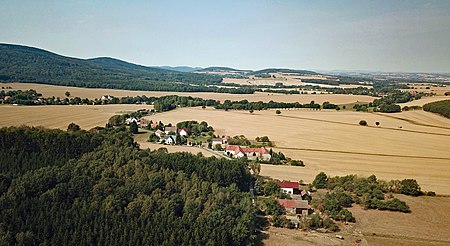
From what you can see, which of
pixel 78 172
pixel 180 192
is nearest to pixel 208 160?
pixel 180 192

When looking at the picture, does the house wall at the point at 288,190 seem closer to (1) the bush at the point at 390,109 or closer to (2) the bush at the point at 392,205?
(2) the bush at the point at 392,205

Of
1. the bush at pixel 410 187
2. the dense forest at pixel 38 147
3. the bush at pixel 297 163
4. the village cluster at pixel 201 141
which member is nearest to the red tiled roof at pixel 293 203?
the bush at pixel 410 187

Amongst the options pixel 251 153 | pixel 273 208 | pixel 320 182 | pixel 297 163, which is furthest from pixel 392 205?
pixel 251 153

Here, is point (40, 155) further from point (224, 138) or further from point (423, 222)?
point (423, 222)

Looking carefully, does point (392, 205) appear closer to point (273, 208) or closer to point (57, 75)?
point (273, 208)

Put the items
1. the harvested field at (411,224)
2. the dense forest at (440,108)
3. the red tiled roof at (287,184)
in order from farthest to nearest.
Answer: the dense forest at (440,108) < the red tiled roof at (287,184) < the harvested field at (411,224)

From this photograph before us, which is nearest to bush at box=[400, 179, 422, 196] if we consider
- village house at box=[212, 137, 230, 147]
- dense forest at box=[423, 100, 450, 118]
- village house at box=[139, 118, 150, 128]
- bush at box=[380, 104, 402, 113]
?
village house at box=[212, 137, 230, 147]
